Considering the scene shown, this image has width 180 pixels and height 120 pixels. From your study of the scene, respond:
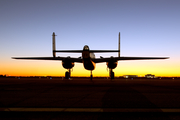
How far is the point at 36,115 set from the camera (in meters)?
4.82

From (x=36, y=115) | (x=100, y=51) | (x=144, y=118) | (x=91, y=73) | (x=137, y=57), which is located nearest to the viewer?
(x=144, y=118)

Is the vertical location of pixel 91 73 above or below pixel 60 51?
below

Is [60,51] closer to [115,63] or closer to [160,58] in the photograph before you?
[115,63]

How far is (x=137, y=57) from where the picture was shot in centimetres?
2842

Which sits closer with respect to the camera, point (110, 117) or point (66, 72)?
point (110, 117)

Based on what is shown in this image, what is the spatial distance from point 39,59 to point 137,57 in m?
17.8

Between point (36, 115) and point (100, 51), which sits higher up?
point (100, 51)

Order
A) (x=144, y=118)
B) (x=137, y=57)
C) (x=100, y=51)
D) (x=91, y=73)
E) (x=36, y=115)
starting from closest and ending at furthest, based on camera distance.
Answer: (x=144, y=118), (x=36, y=115), (x=100, y=51), (x=137, y=57), (x=91, y=73)

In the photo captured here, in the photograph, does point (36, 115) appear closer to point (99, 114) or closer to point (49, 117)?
point (49, 117)

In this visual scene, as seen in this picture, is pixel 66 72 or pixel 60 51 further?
pixel 66 72

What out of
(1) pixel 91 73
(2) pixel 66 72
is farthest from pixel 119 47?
(2) pixel 66 72

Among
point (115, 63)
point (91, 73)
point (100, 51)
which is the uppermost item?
point (100, 51)

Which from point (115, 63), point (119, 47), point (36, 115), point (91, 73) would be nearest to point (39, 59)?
point (91, 73)

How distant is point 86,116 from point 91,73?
30.0m
